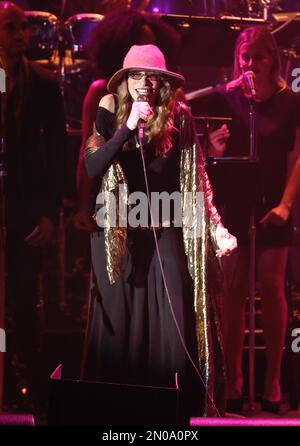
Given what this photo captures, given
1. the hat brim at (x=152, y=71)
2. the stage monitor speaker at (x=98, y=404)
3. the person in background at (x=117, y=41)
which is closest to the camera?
the stage monitor speaker at (x=98, y=404)

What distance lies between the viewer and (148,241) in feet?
12.4

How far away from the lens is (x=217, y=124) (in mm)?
4715

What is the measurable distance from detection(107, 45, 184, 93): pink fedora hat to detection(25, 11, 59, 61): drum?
2365 millimetres

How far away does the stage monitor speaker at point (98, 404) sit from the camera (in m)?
3.24

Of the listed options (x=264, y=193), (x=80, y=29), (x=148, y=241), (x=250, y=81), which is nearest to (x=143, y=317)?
(x=148, y=241)

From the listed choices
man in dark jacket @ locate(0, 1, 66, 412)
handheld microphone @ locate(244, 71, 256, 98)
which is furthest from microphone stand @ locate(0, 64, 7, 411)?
handheld microphone @ locate(244, 71, 256, 98)

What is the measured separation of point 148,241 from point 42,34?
2746mm

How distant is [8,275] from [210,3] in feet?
8.62

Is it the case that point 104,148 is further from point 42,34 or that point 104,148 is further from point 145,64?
point 42,34

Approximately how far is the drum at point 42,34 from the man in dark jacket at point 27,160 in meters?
1.22

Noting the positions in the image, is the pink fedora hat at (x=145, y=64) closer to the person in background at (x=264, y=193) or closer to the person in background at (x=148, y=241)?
the person in background at (x=148, y=241)

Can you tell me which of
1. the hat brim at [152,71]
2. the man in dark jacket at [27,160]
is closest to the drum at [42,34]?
the man in dark jacket at [27,160]

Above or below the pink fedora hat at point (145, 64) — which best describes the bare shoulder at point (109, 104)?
below
